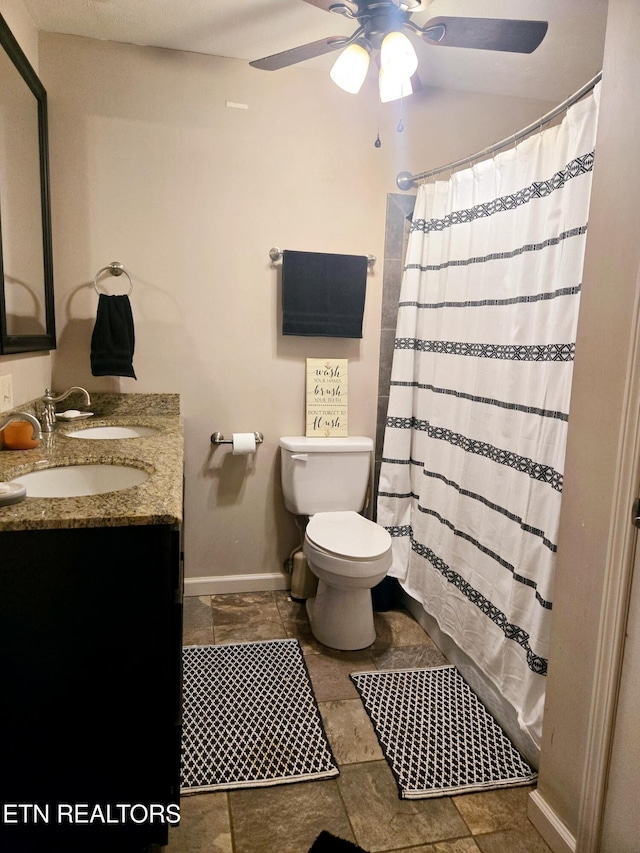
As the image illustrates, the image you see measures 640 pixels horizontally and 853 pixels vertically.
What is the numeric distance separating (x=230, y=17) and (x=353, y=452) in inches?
70.2

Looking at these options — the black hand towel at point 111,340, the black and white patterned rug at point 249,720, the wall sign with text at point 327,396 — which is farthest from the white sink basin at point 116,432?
the black and white patterned rug at point 249,720

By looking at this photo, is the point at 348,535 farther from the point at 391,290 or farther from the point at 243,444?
the point at 391,290

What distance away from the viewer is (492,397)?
73.9 inches

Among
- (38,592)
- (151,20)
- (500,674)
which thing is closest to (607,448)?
(500,674)

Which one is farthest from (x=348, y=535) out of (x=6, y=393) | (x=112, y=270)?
(x=112, y=270)

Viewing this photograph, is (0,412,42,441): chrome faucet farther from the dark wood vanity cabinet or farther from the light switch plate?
the dark wood vanity cabinet

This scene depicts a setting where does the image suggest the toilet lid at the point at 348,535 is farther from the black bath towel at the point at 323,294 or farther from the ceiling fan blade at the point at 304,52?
the ceiling fan blade at the point at 304,52

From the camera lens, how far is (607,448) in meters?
1.21

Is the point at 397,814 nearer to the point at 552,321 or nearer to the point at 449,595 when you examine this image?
the point at 449,595

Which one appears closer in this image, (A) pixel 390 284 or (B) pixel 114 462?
(B) pixel 114 462

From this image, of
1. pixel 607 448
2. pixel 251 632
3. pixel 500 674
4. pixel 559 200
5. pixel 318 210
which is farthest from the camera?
pixel 318 210

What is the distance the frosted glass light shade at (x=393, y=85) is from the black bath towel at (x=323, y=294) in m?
0.81

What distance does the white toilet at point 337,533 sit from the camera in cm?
209

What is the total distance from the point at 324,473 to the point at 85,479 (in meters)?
1.16
